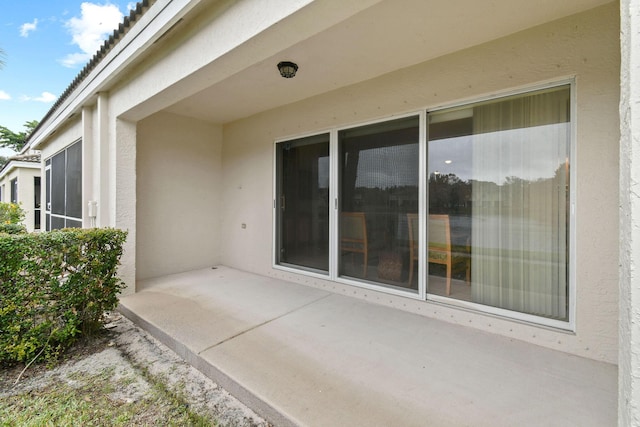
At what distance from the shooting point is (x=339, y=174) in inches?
158

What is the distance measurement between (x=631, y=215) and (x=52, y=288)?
3983 mm

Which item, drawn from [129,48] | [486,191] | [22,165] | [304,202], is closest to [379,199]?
[486,191]

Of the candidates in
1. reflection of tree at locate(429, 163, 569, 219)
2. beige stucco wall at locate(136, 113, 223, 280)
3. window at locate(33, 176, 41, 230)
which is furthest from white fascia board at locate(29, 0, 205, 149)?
window at locate(33, 176, 41, 230)

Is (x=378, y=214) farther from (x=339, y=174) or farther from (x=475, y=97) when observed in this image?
(x=475, y=97)

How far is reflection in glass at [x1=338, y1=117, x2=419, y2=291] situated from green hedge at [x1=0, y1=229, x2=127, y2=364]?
2873 millimetres

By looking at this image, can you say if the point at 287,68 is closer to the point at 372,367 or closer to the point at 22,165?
the point at 372,367

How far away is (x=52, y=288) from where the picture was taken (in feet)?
8.63

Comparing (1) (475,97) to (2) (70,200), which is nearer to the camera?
(1) (475,97)

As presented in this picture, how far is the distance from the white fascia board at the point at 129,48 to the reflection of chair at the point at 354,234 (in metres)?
2.85

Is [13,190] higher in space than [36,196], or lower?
higher

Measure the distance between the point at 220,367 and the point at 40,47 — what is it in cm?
1403

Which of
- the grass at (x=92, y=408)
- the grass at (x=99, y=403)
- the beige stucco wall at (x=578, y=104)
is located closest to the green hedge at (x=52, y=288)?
the grass at (x=99, y=403)

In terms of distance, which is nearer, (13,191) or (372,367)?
(372,367)

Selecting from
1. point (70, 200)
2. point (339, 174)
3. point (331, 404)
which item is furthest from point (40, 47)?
point (331, 404)
